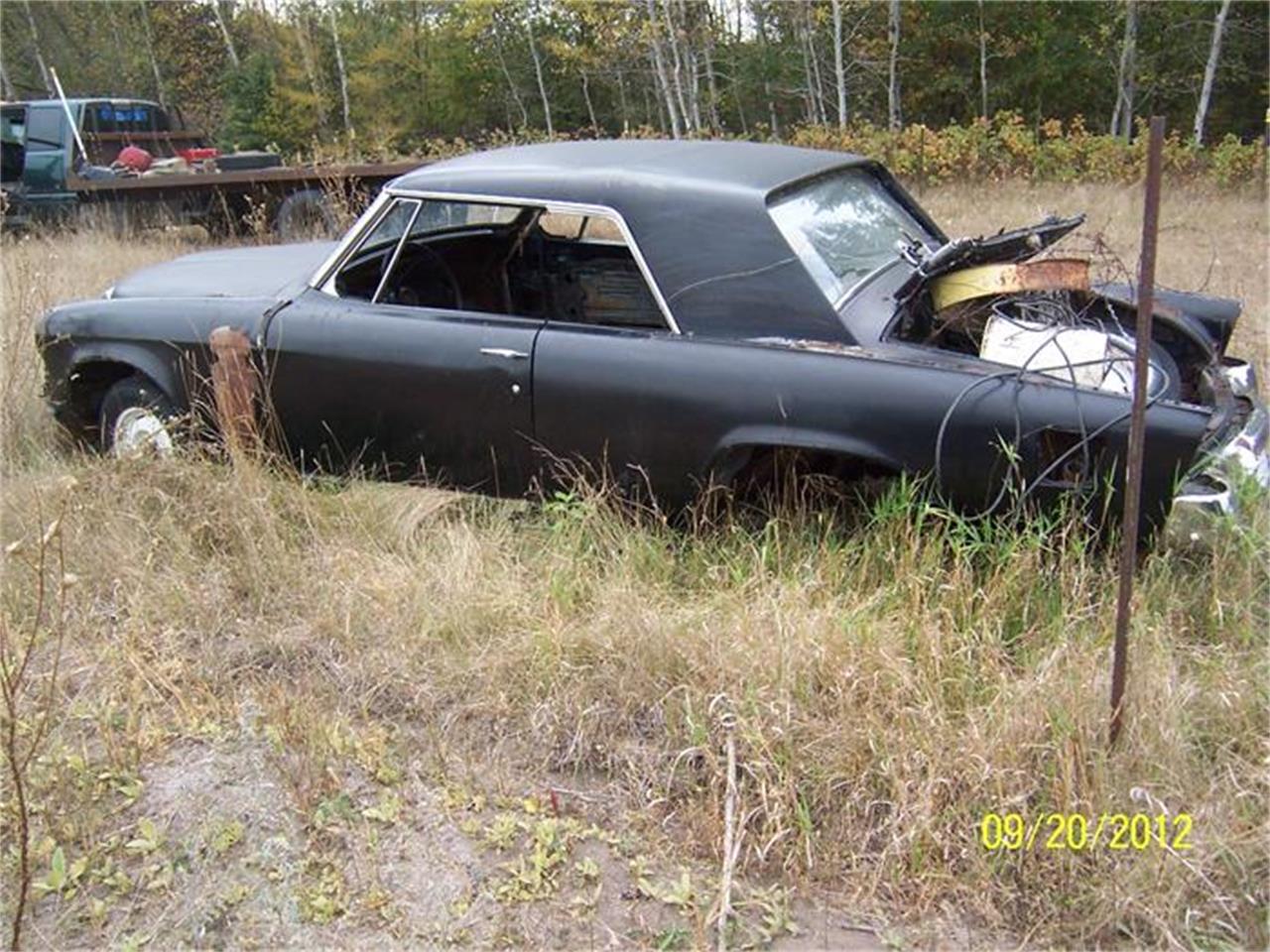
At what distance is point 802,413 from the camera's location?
9.46 feet

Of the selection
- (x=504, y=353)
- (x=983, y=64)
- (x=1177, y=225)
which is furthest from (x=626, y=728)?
(x=983, y=64)

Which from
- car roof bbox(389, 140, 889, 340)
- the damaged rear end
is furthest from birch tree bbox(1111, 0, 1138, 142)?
car roof bbox(389, 140, 889, 340)

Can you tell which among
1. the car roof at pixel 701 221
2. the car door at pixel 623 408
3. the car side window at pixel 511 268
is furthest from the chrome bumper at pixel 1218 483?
the car side window at pixel 511 268

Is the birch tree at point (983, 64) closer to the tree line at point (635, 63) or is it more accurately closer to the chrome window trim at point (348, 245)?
the tree line at point (635, 63)

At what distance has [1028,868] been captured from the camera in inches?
80.5

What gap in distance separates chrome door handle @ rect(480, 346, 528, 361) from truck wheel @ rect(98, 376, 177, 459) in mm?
1416

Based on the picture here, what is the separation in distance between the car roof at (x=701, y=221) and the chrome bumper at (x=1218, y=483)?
1.04m

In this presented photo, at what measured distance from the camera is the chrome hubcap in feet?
12.4

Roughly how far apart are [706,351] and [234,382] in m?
1.75

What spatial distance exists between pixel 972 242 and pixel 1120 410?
910 millimetres

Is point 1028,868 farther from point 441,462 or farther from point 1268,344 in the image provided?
point 1268,344

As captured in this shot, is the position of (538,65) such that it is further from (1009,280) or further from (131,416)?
(1009,280)

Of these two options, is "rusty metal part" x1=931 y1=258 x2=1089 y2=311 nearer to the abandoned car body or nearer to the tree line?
the abandoned car body

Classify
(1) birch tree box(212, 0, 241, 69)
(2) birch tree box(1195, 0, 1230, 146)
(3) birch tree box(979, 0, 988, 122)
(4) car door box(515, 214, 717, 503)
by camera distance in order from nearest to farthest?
(4) car door box(515, 214, 717, 503)
(2) birch tree box(1195, 0, 1230, 146)
(3) birch tree box(979, 0, 988, 122)
(1) birch tree box(212, 0, 241, 69)
